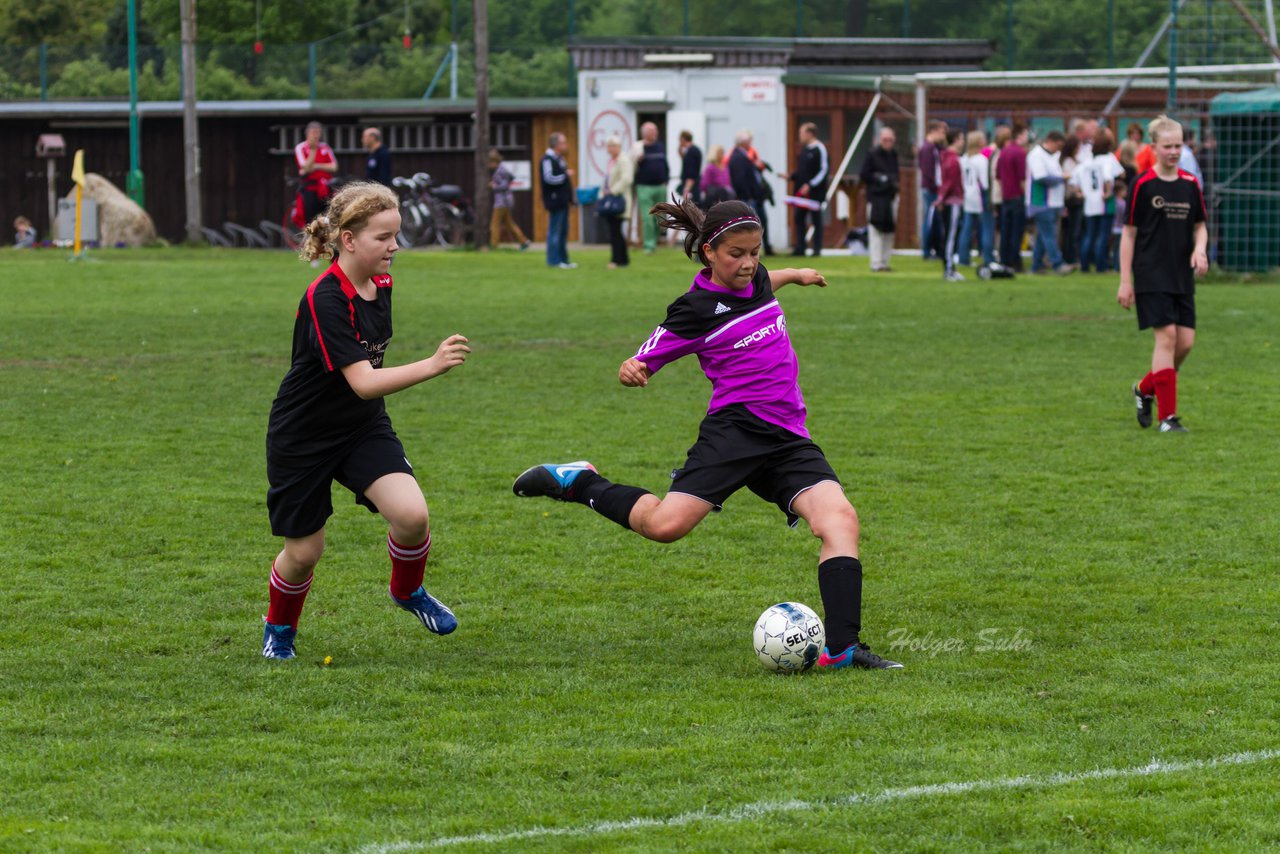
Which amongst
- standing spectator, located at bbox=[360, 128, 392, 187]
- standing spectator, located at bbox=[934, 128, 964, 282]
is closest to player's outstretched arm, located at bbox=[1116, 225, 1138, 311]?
standing spectator, located at bbox=[934, 128, 964, 282]

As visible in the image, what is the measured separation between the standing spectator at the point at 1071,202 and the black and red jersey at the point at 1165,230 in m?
12.2

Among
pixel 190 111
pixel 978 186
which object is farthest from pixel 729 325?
pixel 190 111

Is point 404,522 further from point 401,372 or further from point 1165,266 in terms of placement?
point 1165,266

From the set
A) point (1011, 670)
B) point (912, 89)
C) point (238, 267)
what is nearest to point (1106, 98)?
point (912, 89)

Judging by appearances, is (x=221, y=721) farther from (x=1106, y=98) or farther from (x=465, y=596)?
(x=1106, y=98)

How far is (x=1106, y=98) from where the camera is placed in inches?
1181

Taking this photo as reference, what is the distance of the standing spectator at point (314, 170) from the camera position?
77.9 feet

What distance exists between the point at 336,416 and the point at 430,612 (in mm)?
812

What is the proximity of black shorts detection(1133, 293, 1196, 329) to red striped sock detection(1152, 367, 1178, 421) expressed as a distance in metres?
0.31

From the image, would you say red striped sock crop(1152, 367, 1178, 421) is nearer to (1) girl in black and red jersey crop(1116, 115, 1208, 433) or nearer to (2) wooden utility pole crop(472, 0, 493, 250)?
(1) girl in black and red jersey crop(1116, 115, 1208, 433)

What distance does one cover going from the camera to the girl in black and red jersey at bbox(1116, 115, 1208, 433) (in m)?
11.1

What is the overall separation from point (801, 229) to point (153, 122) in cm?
1796

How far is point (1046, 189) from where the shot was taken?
903 inches

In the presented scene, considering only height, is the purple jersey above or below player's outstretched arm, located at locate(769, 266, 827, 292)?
below
